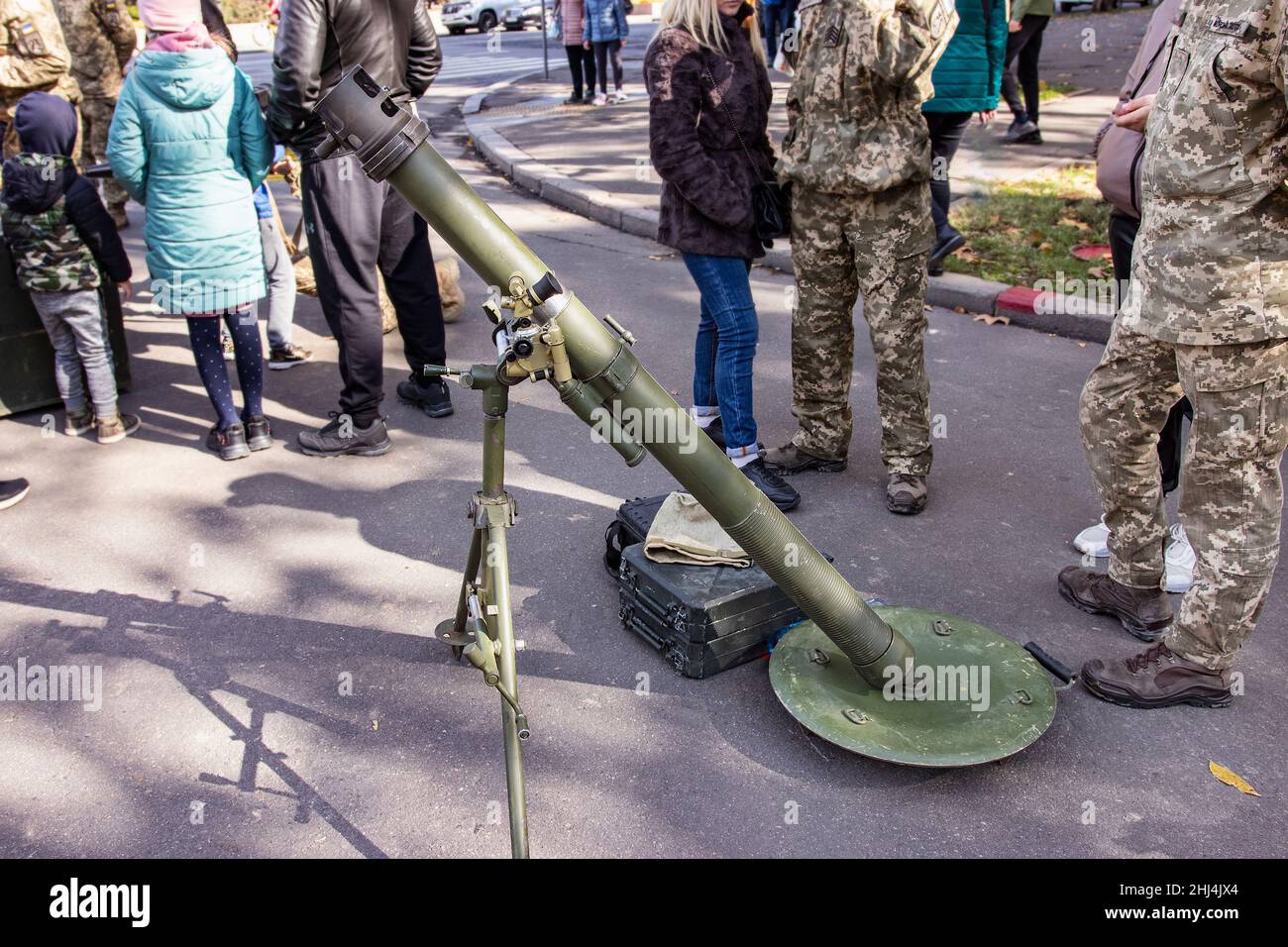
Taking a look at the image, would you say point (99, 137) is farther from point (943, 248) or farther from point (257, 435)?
→ point (943, 248)

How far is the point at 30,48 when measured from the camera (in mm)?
5996

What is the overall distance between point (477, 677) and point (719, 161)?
6.93ft

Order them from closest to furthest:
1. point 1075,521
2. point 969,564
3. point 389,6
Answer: point 969,564, point 1075,521, point 389,6

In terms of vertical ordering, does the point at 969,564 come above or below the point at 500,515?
below

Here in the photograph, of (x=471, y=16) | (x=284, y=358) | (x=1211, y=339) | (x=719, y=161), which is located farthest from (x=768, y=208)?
(x=471, y=16)

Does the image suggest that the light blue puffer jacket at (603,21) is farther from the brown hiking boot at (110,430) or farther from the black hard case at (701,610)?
the black hard case at (701,610)

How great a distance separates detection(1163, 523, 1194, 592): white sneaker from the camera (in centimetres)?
369

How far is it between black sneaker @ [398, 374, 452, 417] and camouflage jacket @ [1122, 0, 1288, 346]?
3332 mm

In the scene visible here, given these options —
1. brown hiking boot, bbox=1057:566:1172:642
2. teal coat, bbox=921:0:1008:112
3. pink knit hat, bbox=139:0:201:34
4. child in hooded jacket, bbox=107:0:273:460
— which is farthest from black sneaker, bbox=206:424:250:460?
teal coat, bbox=921:0:1008:112

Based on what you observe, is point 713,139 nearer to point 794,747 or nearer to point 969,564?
point 969,564

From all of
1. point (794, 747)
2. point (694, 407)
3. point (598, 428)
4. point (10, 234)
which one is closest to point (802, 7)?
point (694, 407)

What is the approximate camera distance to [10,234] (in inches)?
187

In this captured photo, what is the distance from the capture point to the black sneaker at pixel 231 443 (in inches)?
193
